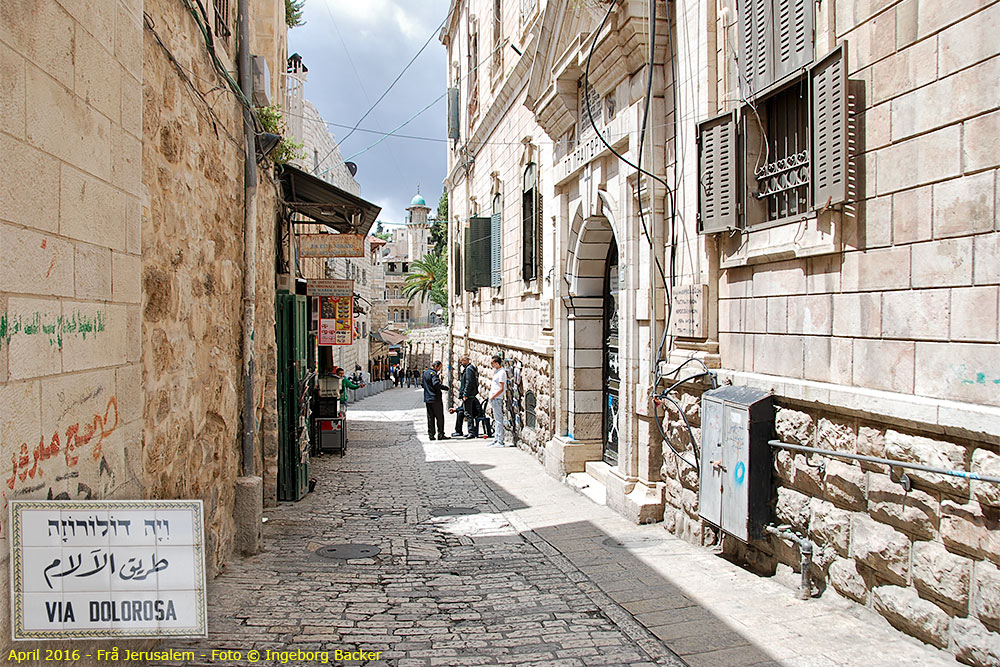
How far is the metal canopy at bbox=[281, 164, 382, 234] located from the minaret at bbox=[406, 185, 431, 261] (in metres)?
59.0

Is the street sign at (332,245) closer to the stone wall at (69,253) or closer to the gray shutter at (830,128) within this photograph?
the stone wall at (69,253)

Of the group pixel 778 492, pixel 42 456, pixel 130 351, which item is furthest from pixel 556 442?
pixel 42 456

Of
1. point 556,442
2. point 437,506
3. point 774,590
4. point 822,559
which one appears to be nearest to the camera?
point 822,559

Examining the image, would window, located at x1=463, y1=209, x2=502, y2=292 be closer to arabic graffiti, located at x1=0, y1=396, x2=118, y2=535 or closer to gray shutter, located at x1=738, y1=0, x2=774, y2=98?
gray shutter, located at x1=738, y1=0, x2=774, y2=98

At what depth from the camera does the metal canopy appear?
30.1 feet

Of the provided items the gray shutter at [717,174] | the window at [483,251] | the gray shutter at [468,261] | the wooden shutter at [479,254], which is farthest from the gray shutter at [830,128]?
the gray shutter at [468,261]

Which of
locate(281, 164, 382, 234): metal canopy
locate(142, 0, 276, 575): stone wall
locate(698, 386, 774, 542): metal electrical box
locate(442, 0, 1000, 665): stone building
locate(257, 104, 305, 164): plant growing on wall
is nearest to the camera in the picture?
locate(442, 0, 1000, 665): stone building

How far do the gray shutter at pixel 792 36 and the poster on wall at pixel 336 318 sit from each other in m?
8.91

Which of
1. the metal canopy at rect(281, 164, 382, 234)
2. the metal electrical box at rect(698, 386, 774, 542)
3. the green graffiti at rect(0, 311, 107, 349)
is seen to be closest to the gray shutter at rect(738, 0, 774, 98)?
the metal electrical box at rect(698, 386, 774, 542)

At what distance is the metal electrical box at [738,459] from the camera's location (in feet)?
17.3

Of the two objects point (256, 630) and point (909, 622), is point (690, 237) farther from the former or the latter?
point (256, 630)

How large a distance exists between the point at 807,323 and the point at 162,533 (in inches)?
165

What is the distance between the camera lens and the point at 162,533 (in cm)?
288

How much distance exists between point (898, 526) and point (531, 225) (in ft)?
31.3
